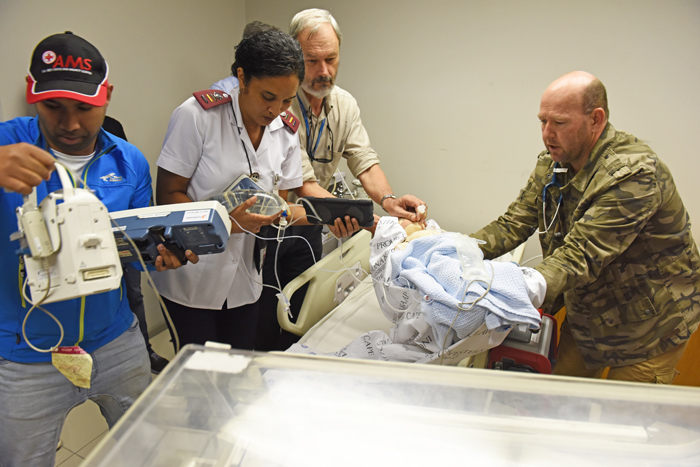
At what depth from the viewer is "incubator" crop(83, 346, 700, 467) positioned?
0.84 m

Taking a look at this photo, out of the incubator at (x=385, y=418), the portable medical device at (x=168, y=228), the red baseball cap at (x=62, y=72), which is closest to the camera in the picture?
the incubator at (x=385, y=418)

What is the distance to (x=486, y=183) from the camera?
348 centimetres

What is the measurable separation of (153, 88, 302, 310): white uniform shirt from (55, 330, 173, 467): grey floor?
3.05ft

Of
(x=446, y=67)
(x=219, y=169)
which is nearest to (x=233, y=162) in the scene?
(x=219, y=169)

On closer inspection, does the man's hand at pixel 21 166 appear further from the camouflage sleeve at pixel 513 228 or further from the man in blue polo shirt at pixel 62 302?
the camouflage sleeve at pixel 513 228

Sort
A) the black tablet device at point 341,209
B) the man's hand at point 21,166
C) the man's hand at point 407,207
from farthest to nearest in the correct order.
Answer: the man's hand at point 407,207 → the black tablet device at point 341,209 → the man's hand at point 21,166

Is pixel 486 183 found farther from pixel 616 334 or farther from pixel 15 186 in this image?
pixel 15 186

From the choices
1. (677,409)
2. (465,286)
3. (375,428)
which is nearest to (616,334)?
(465,286)

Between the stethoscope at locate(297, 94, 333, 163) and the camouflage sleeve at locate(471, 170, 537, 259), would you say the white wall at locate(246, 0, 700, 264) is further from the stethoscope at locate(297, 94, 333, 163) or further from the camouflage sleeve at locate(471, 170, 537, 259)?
the stethoscope at locate(297, 94, 333, 163)

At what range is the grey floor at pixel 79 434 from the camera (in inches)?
84.8

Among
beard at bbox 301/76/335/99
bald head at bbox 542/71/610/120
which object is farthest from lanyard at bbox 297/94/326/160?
bald head at bbox 542/71/610/120

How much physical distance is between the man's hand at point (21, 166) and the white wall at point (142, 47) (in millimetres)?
1561

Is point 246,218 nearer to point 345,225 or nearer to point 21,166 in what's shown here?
point 345,225

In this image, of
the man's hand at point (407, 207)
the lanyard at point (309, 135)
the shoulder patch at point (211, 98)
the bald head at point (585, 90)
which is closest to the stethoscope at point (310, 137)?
the lanyard at point (309, 135)
